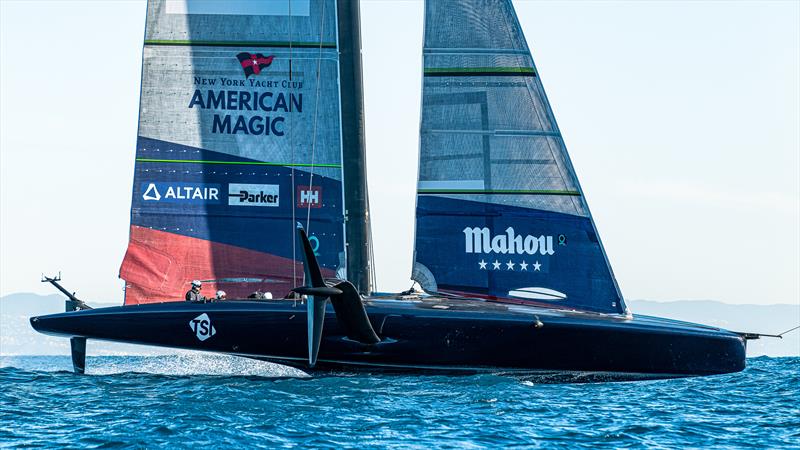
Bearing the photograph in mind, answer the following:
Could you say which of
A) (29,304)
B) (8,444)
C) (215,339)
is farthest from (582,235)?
(29,304)

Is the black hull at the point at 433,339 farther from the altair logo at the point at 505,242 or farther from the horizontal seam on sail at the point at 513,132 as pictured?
the horizontal seam on sail at the point at 513,132

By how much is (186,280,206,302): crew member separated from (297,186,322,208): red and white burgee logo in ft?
7.05

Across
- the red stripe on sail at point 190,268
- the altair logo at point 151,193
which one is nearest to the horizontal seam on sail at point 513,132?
the red stripe on sail at point 190,268

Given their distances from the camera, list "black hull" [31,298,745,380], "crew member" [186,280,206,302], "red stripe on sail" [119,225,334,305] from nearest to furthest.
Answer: "black hull" [31,298,745,380] → "crew member" [186,280,206,302] → "red stripe on sail" [119,225,334,305]

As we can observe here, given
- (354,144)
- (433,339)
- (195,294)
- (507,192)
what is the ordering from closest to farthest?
(433,339)
(195,294)
(507,192)
(354,144)

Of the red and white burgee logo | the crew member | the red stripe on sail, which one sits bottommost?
the crew member

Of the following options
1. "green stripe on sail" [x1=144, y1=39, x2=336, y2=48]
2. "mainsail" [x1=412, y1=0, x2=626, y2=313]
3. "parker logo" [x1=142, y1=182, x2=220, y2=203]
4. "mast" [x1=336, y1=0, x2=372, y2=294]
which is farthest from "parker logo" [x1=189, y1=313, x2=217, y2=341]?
"green stripe on sail" [x1=144, y1=39, x2=336, y2=48]

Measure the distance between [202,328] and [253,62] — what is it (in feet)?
15.4

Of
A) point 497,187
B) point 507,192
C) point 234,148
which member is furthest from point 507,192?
point 234,148

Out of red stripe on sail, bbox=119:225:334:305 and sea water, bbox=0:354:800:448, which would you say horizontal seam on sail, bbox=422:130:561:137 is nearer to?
red stripe on sail, bbox=119:225:334:305

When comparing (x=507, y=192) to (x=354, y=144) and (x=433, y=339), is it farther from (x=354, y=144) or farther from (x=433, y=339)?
(x=433, y=339)

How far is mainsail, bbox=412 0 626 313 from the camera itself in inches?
717

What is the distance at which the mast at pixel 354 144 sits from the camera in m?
18.9

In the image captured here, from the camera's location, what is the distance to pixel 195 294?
57.8ft
